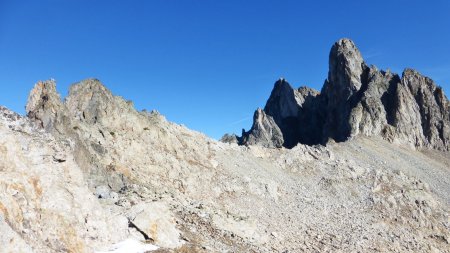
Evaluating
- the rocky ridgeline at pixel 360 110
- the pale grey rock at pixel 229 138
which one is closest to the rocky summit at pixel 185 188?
the rocky ridgeline at pixel 360 110

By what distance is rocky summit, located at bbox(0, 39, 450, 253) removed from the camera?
84.4ft

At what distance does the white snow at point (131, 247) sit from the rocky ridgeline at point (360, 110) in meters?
68.9

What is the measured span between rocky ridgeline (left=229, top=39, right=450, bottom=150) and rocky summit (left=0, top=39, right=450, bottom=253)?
7.02 meters

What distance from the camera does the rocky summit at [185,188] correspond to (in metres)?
25.7

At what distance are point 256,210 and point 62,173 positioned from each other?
79.1 ft

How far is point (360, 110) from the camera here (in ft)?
322

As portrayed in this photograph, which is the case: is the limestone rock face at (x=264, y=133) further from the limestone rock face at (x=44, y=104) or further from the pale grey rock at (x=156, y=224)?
the pale grey rock at (x=156, y=224)

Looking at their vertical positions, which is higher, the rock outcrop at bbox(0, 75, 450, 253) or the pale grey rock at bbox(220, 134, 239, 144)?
the pale grey rock at bbox(220, 134, 239, 144)

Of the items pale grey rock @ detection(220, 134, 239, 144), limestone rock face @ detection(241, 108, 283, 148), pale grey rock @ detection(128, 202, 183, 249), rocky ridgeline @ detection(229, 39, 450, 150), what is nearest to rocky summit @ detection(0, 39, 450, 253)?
pale grey rock @ detection(128, 202, 183, 249)

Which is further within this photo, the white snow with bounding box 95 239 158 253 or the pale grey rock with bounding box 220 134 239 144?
the pale grey rock with bounding box 220 134 239 144

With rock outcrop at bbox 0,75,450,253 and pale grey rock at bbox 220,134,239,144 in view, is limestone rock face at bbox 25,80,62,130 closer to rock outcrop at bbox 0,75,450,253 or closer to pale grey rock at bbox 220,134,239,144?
rock outcrop at bbox 0,75,450,253

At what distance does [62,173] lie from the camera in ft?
92.3

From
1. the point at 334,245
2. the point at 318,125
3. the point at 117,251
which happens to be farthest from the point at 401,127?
the point at 117,251

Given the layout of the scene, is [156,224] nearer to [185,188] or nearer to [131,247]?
[131,247]
